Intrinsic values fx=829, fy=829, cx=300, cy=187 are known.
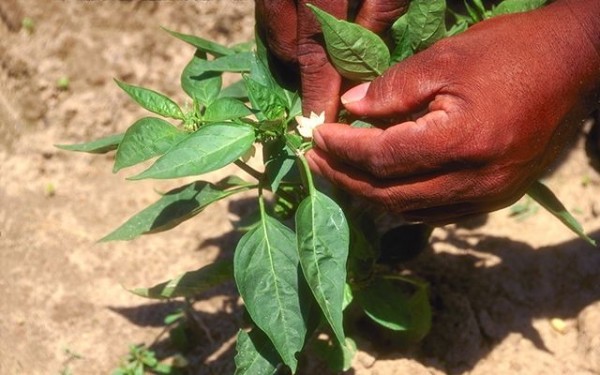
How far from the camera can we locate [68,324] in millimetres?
2266

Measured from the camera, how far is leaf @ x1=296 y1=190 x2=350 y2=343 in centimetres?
141

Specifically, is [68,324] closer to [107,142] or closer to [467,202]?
[107,142]

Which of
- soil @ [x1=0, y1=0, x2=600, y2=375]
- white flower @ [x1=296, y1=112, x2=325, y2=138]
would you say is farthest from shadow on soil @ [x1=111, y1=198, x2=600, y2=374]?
white flower @ [x1=296, y1=112, x2=325, y2=138]

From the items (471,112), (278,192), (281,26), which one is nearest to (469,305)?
(278,192)

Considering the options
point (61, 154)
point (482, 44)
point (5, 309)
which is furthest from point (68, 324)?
point (482, 44)

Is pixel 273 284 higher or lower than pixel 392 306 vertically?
higher

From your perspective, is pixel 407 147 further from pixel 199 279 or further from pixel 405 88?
pixel 199 279

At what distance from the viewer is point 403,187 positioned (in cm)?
151

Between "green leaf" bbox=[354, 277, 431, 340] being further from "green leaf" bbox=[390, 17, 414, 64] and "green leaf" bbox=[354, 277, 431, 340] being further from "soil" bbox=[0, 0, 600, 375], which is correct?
"green leaf" bbox=[390, 17, 414, 64]

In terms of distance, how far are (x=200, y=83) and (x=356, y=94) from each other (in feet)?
1.24

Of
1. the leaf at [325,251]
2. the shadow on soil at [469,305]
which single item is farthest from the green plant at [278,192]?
the shadow on soil at [469,305]

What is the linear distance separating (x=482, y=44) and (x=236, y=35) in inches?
59.7

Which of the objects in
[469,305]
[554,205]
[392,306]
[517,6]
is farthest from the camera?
[469,305]

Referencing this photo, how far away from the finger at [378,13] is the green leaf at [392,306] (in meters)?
0.62
